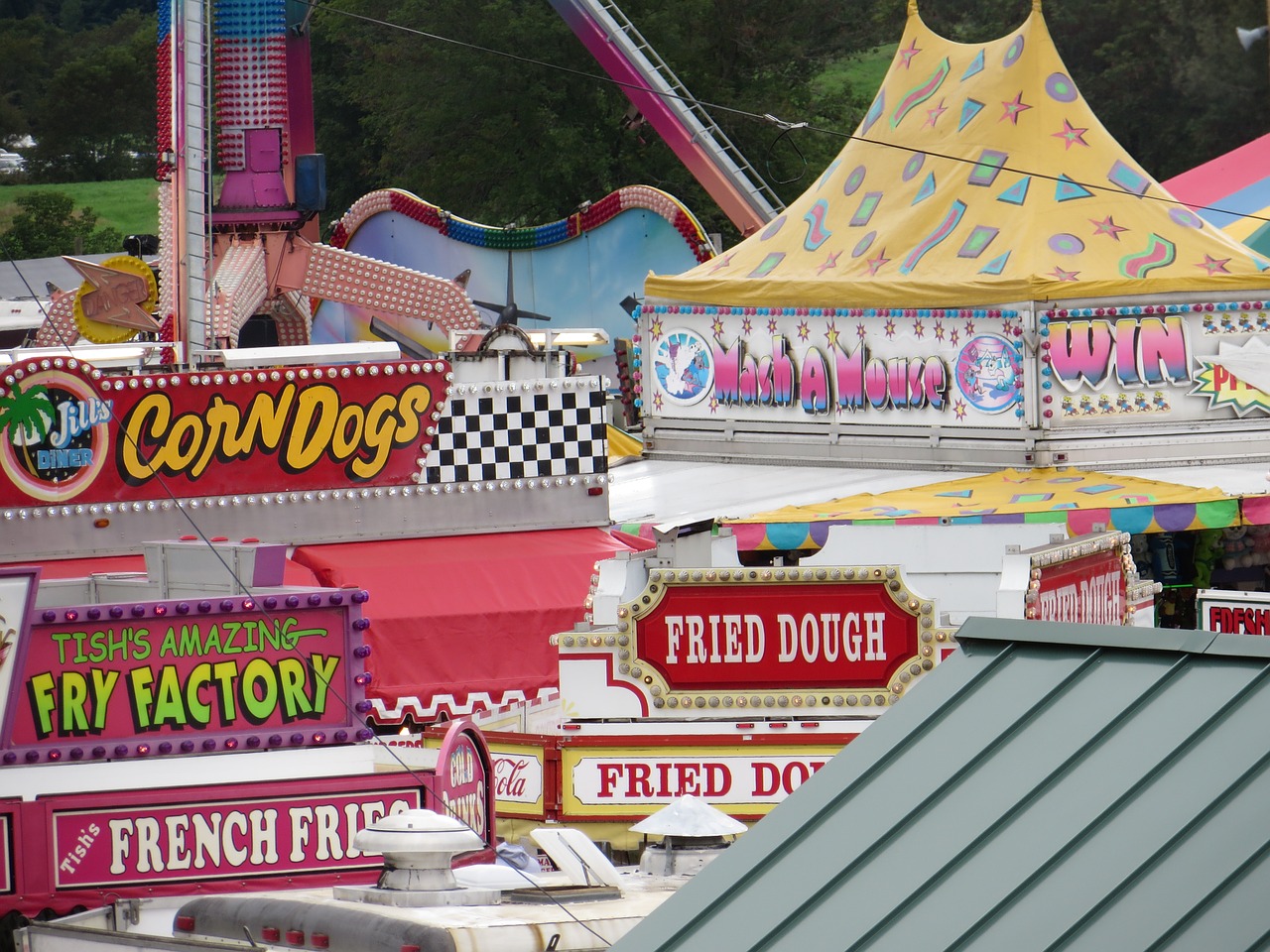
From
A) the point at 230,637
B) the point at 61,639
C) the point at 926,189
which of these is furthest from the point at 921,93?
the point at 61,639

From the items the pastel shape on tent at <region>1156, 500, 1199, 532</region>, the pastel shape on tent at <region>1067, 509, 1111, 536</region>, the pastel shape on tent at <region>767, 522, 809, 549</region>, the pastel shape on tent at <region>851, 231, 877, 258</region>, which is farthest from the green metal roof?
the pastel shape on tent at <region>851, 231, 877, 258</region>

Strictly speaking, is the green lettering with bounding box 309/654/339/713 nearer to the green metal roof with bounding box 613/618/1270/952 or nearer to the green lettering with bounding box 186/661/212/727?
the green lettering with bounding box 186/661/212/727

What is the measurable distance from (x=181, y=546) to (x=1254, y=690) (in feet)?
21.3

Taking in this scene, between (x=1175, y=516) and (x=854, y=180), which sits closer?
(x=1175, y=516)

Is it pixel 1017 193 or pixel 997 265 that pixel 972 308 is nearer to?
pixel 997 265

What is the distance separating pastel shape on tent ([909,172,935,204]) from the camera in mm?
17547

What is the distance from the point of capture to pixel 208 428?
13.3 meters

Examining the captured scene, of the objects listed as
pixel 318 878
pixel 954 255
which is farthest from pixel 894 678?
pixel 954 255

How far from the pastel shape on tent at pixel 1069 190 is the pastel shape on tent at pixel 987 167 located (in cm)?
50

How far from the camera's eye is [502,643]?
522 inches

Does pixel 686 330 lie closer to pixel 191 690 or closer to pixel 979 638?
pixel 191 690

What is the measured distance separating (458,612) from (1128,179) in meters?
7.18

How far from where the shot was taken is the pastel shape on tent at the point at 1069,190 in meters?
16.8

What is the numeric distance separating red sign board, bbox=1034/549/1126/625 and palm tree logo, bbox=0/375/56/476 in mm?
6276
